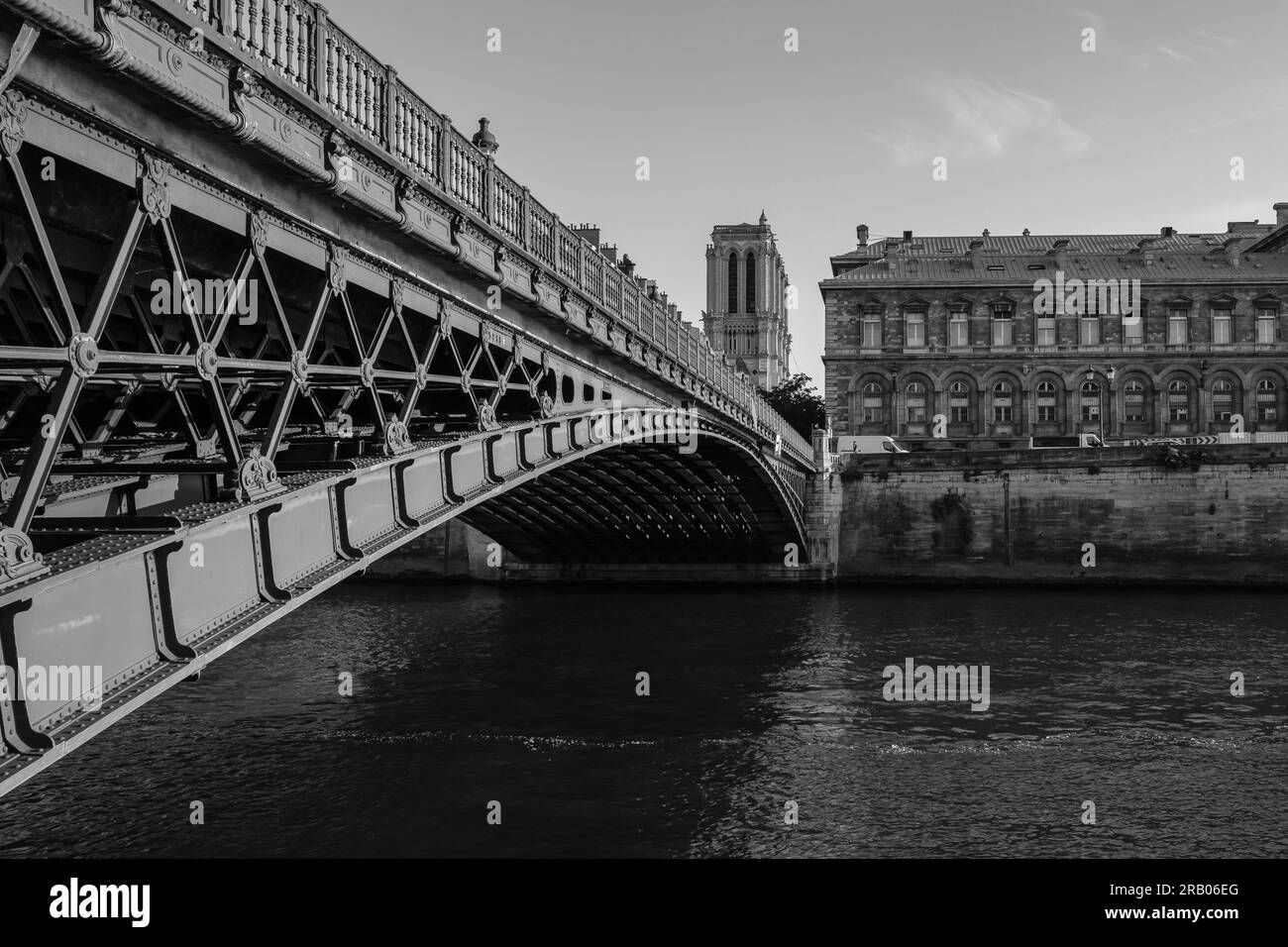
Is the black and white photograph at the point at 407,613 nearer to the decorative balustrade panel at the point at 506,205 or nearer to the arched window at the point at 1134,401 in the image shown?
the decorative balustrade panel at the point at 506,205

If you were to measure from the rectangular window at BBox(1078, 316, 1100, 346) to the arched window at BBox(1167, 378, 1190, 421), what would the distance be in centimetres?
A: 438

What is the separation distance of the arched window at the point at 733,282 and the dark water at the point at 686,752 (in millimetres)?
108635

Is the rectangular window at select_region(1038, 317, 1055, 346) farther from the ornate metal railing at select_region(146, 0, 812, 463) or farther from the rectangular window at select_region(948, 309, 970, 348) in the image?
the ornate metal railing at select_region(146, 0, 812, 463)

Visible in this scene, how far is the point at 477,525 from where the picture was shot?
3628 cm

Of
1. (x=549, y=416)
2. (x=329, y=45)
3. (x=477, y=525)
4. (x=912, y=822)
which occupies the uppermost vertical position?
(x=329, y=45)

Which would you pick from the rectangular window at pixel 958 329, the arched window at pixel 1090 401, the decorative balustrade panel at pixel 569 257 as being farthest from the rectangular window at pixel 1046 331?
the decorative balustrade panel at pixel 569 257

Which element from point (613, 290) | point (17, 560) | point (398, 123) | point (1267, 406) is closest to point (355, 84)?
point (398, 123)

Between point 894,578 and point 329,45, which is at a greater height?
point 329,45

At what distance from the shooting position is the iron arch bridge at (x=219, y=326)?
579 centimetres

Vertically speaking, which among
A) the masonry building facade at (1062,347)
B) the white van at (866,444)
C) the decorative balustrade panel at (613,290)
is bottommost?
the white van at (866,444)

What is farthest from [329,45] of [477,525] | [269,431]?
[477,525]

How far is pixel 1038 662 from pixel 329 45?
63.0ft

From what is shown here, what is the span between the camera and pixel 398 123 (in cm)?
1059
